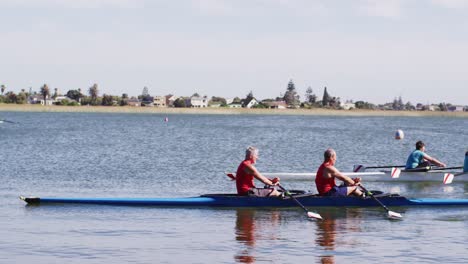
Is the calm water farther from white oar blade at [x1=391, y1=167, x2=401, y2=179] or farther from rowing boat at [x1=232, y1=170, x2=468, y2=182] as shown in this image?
white oar blade at [x1=391, y1=167, x2=401, y2=179]

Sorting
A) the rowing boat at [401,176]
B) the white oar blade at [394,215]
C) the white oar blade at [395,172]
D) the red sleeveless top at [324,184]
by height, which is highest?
the red sleeveless top at [324,184]

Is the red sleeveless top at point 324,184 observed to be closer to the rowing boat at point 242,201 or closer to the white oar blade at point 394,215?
the rowing boat at point 242,201

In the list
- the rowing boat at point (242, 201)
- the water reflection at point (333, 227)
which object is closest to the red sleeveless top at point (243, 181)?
the rowing boat at point (242, 201)

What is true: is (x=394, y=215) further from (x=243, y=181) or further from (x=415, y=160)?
(x=415, y=160)

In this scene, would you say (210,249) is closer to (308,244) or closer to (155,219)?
(308,244)

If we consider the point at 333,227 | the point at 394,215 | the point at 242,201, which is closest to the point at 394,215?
the point at 394,215

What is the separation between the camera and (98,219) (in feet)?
61.8

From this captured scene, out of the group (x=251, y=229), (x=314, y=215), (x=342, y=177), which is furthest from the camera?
(x=342, y=177)

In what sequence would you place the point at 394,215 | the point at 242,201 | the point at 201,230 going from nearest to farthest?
the point at 201,230
the point at 394,215
the point at 242,201

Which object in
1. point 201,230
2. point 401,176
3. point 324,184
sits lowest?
point 201,230

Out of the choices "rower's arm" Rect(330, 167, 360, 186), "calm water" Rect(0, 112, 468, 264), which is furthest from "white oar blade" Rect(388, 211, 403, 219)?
"rower's arm" Rect(330, 167, 360, 186)

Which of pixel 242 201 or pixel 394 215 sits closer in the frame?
pixel 394 215

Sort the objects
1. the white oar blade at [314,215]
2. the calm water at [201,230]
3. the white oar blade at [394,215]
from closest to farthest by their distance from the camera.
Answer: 1. the calm water at [201,230]
2. the white oar blade at [314,215]
3. the white oar blade at [394,215]

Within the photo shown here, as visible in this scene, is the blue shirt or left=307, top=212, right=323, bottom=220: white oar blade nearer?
left=307, top=212, right=323, bottom=220: white oar blade
